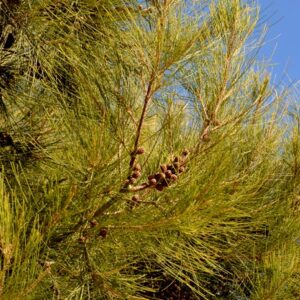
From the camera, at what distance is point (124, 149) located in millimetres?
1163

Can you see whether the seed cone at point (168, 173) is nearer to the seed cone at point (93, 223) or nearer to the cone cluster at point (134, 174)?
the cone cluster at point (134, 174)

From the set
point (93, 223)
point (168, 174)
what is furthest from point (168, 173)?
point (93, 223)

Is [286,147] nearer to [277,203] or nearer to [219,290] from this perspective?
[277,203]

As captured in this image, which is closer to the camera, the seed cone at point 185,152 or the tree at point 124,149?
the tree at point 124,149

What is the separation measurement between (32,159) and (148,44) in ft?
1.81

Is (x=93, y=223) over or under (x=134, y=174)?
under

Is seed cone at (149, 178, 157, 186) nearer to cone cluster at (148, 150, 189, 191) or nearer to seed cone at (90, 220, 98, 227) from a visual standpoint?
cone cluster at (148, 150, 189, 191)

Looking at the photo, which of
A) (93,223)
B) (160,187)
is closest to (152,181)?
(160,187)

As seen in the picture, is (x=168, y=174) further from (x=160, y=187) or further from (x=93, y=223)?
(x=93, y=223)

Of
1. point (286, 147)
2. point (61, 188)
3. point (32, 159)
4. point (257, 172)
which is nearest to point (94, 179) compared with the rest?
point (61, 188)

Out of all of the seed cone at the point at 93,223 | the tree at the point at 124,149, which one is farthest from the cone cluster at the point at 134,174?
the seed cone at the point at 93,223

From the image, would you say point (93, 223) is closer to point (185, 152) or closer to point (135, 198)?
point (135, 198)

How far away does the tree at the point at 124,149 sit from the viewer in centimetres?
111

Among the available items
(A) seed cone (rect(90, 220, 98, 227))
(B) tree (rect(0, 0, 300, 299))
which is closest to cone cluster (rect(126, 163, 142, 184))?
(B) tree (rect(0, 0, 300, 299))
